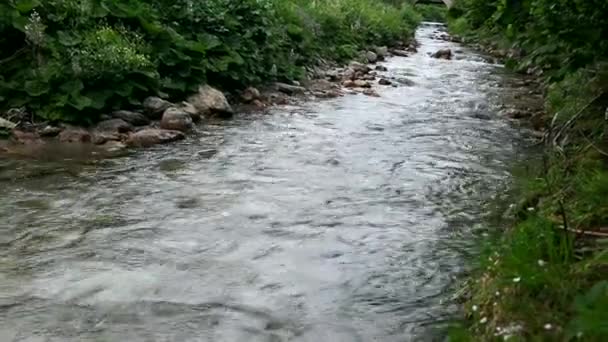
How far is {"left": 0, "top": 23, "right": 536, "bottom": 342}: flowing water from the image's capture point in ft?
13.4

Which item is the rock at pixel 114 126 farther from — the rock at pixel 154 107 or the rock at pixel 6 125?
the rock at pixel 6 125

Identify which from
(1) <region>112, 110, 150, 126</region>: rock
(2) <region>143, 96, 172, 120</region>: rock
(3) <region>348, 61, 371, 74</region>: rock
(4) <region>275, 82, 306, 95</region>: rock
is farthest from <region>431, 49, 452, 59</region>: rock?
(1) <region>112, 110, 150, 126</region>: rock

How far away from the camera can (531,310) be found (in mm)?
3277

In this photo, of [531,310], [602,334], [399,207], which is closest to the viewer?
[602,334]

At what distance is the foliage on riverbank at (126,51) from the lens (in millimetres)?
9258

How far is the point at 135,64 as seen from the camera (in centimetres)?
972

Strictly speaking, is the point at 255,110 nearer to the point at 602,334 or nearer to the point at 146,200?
the point at 146,200

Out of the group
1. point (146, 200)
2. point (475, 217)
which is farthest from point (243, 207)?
point (475, 217)

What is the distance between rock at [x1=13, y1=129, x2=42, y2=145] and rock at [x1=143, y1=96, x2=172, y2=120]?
1.56 meters

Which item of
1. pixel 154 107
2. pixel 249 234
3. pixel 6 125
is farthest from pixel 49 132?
pixel 249 234

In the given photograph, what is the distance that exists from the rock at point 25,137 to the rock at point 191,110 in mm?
2085

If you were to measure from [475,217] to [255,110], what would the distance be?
19.6ft

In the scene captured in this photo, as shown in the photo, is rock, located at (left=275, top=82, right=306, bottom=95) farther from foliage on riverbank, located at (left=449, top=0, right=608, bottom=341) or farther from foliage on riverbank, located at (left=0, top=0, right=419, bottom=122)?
foliage on riverbank, located at (left=449, top=0, right=608, bottom=341)

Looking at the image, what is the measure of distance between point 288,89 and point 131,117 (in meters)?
4.14
